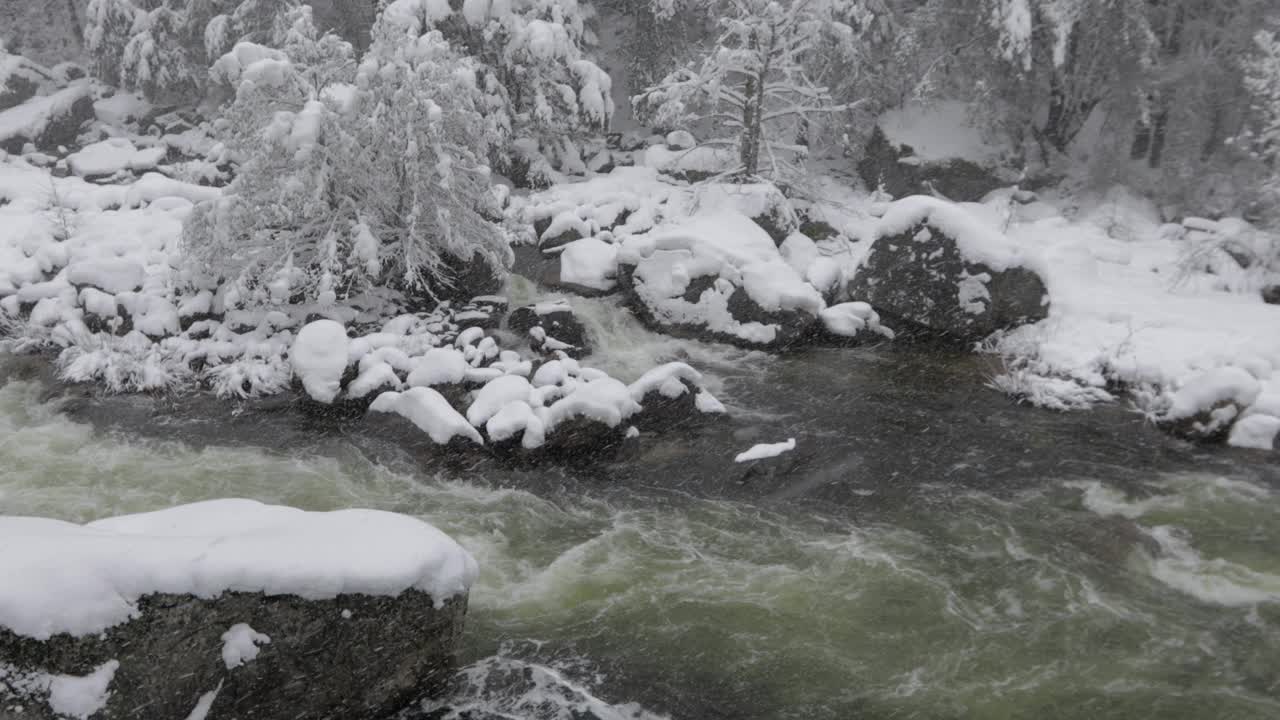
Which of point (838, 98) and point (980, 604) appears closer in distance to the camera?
point (980, 604)

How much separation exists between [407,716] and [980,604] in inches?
172

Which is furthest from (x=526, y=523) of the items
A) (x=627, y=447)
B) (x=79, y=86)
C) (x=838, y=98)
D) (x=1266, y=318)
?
(x=79, y=86)

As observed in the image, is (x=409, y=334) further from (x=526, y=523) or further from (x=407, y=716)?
(x=407, y=716)

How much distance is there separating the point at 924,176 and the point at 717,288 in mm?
7726

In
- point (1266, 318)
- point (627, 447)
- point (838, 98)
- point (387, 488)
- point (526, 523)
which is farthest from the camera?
point (838, 98)

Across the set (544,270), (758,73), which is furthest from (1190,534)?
(758,73)

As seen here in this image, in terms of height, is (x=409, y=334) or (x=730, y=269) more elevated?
(x=730, y=269)

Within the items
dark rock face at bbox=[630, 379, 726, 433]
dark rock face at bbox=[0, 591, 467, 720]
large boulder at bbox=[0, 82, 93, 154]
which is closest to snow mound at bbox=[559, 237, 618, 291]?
dark rock face at bbox=[630, 379, 726, 433]

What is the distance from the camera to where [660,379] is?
31.6ft

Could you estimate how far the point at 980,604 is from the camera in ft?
21.3

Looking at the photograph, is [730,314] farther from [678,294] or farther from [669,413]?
[669,413]

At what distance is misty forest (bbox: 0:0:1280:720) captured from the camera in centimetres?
531

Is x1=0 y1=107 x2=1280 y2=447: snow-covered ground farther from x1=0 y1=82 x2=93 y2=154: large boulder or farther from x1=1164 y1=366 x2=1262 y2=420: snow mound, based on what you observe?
x1=0 y1=82 x2=93 y2=154: large boulder

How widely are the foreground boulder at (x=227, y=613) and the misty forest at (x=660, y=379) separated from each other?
24 mm
